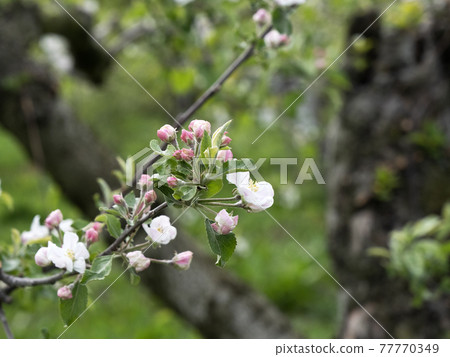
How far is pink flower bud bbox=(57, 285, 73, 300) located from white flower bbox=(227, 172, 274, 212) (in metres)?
0.28

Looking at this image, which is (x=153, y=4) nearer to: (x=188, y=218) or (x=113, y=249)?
(x=113, y=249)

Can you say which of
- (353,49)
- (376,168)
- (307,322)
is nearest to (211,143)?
(376,168)

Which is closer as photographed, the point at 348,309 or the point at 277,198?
the point at 348,309

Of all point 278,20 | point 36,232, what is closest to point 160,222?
point 36,232

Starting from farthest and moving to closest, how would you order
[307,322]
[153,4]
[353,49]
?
1. [307,322]
2. [353,49]
3. [153,4]

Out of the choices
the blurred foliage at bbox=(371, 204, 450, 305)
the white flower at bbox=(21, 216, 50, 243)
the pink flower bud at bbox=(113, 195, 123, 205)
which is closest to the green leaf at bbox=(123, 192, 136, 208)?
the pink flower bud at bbox=(113, 195, 123, 205)

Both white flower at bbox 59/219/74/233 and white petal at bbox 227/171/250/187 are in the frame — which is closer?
white petal at bbox 227/171/250/187

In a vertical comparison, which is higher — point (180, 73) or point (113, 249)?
point (180, 73)

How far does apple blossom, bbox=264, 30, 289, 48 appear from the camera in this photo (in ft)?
3.58

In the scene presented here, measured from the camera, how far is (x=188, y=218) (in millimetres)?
3465

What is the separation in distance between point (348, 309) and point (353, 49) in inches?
40.3

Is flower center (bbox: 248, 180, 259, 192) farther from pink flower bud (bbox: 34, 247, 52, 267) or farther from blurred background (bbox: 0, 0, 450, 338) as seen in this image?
blurred background (bbox: 0, 0, 450, 338)

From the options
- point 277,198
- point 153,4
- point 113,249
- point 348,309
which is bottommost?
point 113,249

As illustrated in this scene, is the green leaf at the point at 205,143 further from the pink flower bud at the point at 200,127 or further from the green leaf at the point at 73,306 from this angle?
the green leaf at the point at 73,306
